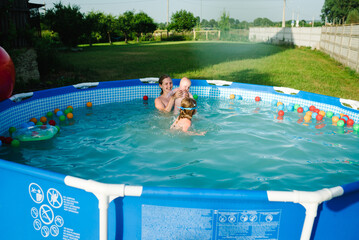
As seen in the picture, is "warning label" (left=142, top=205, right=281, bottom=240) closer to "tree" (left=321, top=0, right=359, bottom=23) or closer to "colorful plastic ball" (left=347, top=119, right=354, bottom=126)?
"colorful plastic ball" (left=347, top=119, right=354, bottom=126)

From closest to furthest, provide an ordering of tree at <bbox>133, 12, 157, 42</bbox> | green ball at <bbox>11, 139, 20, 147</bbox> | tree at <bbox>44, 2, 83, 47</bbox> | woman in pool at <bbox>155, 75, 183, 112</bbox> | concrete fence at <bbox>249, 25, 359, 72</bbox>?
green ball at <bbox>11, 139, 20, 147</bbox> < woman in pool at <bbox>155, 75, 183, 112</bbox> < concrete fence at <bbox>249, 25, 359, 72</bbox> < tree at <bbox>44, 2, 83, 47</bbox> < tree at <bbox>133, 12, 157, 42</bbox>

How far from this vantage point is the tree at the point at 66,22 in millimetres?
20812

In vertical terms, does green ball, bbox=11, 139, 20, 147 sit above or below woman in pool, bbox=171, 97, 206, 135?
below

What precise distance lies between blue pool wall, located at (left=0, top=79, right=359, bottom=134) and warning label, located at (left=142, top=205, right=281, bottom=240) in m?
4.24

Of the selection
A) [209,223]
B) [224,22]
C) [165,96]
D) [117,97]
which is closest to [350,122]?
[165,96]

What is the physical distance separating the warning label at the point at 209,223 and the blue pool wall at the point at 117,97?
4.24 meters

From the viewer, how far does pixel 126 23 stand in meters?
37.3

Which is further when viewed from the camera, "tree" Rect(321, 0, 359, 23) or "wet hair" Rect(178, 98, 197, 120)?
"tree" Rect(321, 0, 359, 23)

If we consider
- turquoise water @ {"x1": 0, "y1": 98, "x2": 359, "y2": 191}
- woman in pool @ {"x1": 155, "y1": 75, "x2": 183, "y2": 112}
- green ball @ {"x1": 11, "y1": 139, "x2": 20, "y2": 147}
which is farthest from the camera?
woman in pool @ {"x1": 155, "y1": 75, "x2": 183, "y2": 112}

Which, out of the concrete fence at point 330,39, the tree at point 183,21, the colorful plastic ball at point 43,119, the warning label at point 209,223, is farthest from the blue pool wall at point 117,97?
the tree at point 183,21

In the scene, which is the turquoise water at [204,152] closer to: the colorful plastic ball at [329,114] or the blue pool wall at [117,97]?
the colorful plastic ball at [329,114]

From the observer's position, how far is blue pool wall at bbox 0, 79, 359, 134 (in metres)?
5.67

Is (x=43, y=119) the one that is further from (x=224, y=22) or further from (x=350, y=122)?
(x=224, y=22)

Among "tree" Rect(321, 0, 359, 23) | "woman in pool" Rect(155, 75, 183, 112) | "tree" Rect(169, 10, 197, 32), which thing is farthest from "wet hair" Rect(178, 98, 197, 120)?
"tree" Rect(321, 0, 359, 23)
